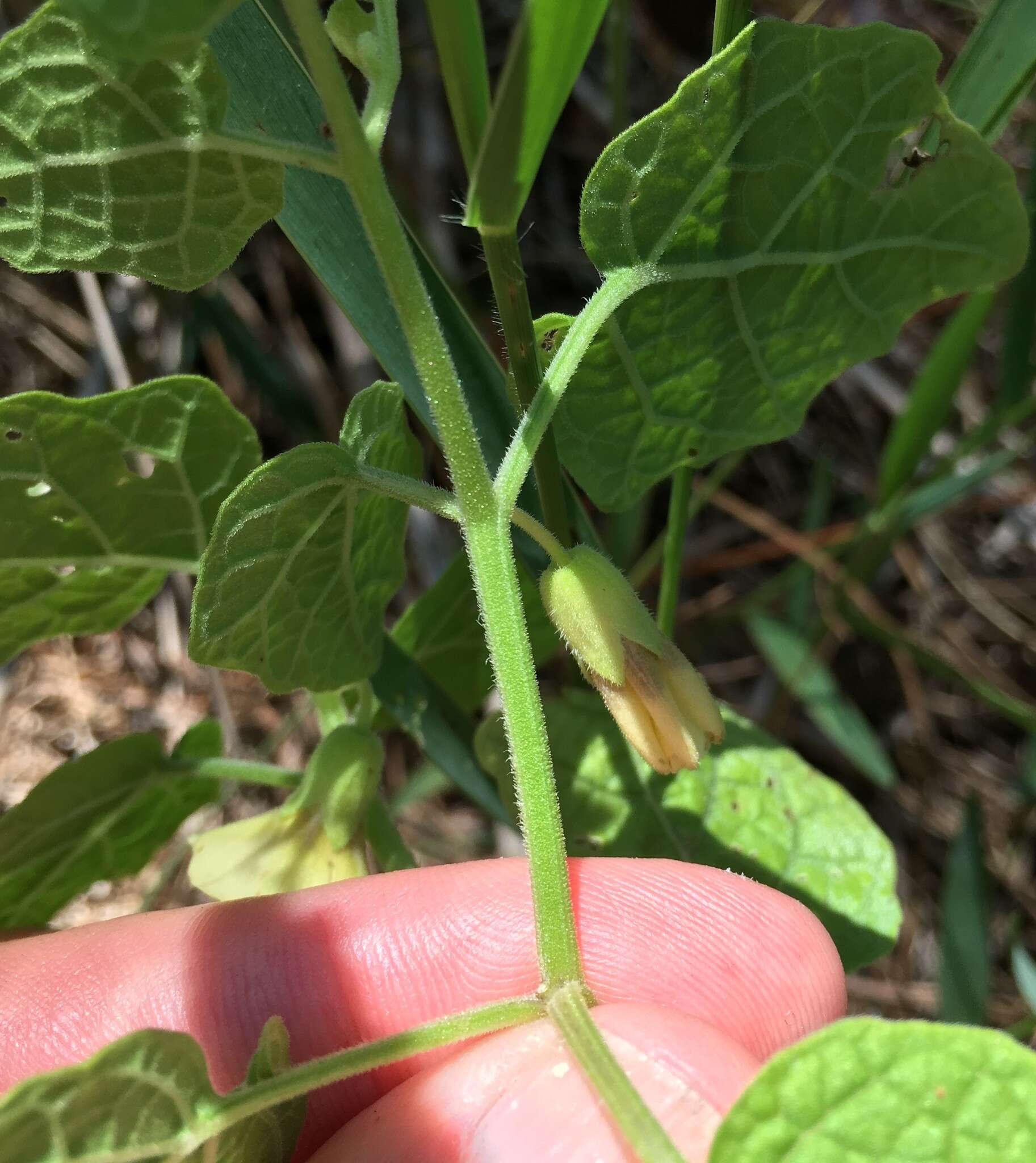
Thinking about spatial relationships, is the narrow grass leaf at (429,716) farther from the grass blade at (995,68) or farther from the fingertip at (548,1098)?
the grass blade at (995,68)

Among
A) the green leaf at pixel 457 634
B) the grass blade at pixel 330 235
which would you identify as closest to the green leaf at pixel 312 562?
the grass blade at pixel 330 235

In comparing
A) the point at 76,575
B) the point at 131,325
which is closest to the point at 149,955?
the point at 76,575

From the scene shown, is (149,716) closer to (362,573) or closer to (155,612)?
(155,612)

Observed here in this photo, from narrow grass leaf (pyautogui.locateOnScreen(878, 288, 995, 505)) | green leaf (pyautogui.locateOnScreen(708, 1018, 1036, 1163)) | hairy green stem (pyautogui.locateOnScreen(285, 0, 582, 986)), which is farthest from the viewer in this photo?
narrow grass leaf (pyautogui.locateOnScreen(878, 288, 995, 505))

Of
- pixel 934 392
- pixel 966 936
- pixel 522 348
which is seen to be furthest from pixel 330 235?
pixel 966 936

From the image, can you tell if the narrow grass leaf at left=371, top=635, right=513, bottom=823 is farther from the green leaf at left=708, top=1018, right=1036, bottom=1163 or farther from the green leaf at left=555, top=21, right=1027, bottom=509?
the green leaf at left=708, top=1018, right=1036, bottom=1163

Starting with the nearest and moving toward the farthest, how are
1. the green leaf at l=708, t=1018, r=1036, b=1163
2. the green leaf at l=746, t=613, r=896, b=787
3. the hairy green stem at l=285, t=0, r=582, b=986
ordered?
1. the green leaf at l=708, t=1018, r=1036, b=1163
2. the hairy green stem at l=285, t=0, r=582, b=986
3. the green leaf at l=746, t=613, r=896, b=787

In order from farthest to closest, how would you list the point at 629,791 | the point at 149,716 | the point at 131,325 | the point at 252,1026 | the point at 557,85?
the point at 149,716
the point at 131,325
the point at 629,791
the point at 252,1026
the point at 557,85

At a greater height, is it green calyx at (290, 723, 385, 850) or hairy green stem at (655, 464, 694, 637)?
hairy green stem at (655, 464, 694, 637)

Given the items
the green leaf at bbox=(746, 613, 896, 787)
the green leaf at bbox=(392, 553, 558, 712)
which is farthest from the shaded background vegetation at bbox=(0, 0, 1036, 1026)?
the green leaf at bbox=(392, 553, 558, 712)
